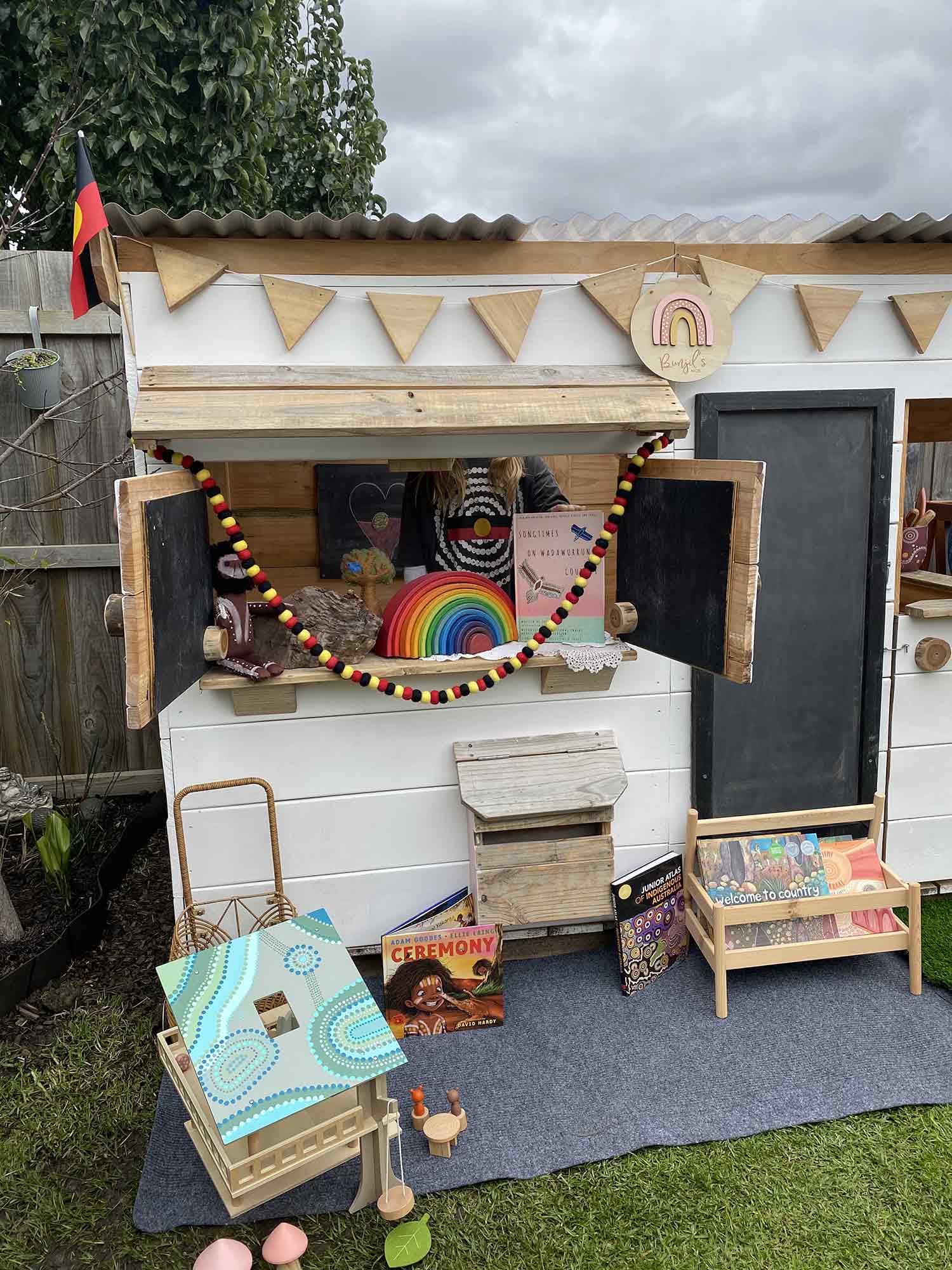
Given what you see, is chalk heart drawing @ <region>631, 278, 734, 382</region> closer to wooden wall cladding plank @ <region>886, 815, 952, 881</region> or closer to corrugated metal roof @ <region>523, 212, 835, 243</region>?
corrugated metal roof @ <region>523, 212, 835, 243</region>

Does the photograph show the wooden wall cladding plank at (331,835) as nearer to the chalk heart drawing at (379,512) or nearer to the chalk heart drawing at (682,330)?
the chalk heart drawing at (379,512)

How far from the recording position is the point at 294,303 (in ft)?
8.53

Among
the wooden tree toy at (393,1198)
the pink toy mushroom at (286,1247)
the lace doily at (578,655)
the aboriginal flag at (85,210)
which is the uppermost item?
the aboriginal flag at (85,210)

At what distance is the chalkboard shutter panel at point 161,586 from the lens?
1.93m

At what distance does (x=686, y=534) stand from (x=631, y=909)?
53.1 inches

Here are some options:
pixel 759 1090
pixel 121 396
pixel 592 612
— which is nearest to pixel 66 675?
pixel 121 396

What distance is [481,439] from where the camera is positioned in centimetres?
273

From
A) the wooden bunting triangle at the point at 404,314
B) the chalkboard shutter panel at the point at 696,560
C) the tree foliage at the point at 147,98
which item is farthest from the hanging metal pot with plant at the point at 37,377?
the chalkboard shutter panel at the point at 696,560

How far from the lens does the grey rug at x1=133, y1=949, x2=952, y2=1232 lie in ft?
7.57

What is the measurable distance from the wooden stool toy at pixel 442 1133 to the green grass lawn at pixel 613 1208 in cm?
13

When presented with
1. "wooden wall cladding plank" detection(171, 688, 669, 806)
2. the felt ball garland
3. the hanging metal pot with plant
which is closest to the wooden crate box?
"wooden wall cladding plank" detection(171, 688, 669, 806)

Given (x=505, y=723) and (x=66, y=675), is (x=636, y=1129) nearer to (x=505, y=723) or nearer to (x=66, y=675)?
(x=505, y=723)

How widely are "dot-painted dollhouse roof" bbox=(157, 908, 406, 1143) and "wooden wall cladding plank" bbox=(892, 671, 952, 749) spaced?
2.28 metres

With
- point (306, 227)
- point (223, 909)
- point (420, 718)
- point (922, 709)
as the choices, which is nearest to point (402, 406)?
point (306, 227)
